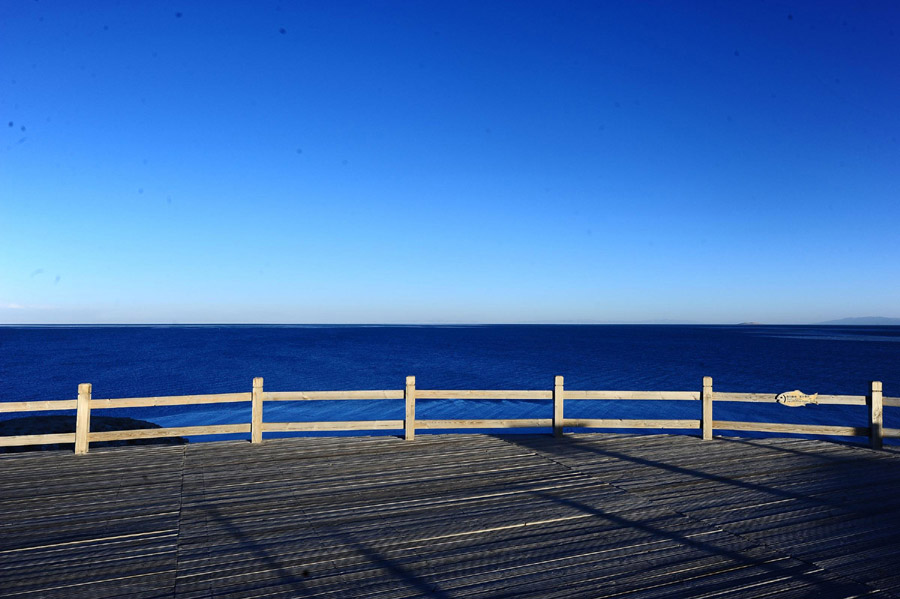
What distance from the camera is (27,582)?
15.3 feet

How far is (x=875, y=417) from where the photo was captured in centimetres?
1056

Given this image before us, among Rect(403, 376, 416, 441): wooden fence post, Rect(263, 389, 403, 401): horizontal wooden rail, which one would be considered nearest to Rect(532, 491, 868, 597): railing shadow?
Rect(403, 376, 416, 441): wooden fence post

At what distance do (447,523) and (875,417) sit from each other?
9220 mm

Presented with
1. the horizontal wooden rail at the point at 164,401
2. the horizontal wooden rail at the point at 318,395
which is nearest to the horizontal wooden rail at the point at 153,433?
the horizontal wooden rail at the point at 164,401

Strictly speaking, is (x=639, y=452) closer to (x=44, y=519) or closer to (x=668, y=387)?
(x=44, y=519)

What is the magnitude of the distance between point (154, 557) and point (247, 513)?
1292 millimetres

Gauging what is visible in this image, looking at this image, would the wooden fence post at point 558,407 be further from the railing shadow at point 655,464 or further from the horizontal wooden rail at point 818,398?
the horizontal wooden rail at point 818,398

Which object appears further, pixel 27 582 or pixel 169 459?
pixel 169 459

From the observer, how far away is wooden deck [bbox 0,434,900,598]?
4738mm

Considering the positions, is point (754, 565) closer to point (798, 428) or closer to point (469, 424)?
point (469, 424)

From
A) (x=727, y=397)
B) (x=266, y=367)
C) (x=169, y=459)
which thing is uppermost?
(x=727, y=397)

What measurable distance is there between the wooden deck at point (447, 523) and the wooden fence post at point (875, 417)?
816 millimetres

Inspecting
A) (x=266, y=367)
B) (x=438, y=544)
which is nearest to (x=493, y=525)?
(x=438, y=544)

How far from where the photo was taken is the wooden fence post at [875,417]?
10.5m
